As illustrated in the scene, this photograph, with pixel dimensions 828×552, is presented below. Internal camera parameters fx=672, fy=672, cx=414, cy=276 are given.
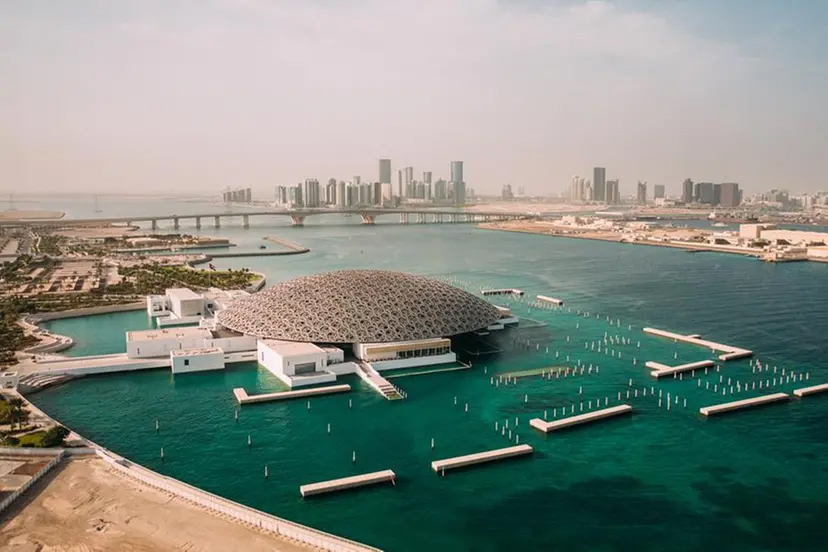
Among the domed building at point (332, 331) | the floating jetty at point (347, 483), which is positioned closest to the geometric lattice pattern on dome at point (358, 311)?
the domed building at point (332, 331)

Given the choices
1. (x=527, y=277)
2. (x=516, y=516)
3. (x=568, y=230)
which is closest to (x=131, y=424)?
(x=516, y=516)

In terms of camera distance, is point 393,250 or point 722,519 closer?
point 722,519

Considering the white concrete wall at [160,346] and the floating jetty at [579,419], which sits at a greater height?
the white concrete wall at [160,346]

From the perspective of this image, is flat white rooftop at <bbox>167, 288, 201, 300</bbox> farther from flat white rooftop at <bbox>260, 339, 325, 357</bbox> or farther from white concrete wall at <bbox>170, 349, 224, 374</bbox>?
flat white rooftop at <bbox>260, 339, 325, 357</bbox>

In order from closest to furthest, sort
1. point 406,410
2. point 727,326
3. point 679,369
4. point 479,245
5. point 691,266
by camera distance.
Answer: point 406,410, point 679,369, point 727,326, point 691,266, point 479,245

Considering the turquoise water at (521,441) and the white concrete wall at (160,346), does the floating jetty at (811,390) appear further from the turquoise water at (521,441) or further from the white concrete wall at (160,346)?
the white concrete wall at (160,346)

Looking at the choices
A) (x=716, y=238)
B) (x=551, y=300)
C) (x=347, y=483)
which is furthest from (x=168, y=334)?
(x=716, y=238)

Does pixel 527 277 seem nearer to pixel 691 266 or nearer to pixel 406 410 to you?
pixel 691 266
